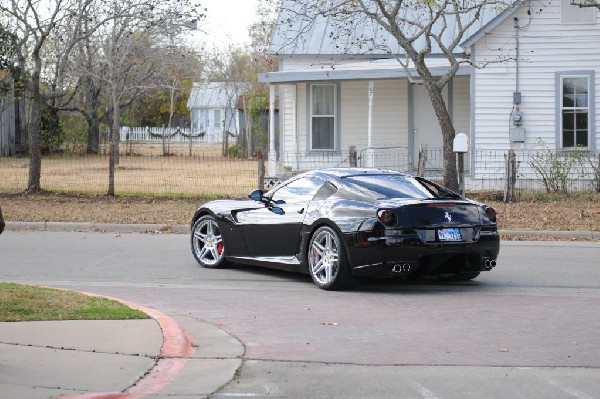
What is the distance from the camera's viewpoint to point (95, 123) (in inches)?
2194

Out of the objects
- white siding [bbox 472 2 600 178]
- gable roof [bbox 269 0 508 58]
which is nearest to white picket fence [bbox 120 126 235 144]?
gable roof [bbox 269 0 508 58]

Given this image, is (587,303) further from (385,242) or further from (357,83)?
(357,83)

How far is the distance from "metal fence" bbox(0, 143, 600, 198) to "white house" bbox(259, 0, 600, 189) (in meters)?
0.08

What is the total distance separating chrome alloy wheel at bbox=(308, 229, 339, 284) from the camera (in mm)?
11836

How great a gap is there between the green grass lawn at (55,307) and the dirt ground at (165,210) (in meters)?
9.52

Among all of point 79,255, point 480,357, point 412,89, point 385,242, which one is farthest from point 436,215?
point 412,89

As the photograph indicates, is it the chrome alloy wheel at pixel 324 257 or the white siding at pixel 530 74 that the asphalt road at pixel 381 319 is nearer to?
the chrome alloy wheel at pixel 324 257

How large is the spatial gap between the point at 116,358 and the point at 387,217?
440cm

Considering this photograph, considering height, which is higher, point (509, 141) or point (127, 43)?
point (127, 43)

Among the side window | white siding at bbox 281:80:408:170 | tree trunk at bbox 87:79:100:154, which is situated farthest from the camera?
tree trunk at bbox 87:79:100:154

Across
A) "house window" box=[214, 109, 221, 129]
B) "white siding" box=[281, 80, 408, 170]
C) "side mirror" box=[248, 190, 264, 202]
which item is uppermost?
"house window" box=[214, 109, 221, 129]

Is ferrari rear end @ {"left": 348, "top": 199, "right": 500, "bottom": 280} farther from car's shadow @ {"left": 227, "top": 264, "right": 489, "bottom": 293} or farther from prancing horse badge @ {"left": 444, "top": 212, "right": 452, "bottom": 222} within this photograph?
car's shadow @ {"left": 227, "top": 264, "right": 489, "bottom": 293}

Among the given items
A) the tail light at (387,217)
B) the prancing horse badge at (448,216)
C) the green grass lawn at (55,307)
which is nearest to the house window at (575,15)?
the prancing horse badge at (448,216)

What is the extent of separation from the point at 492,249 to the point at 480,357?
3.81m
